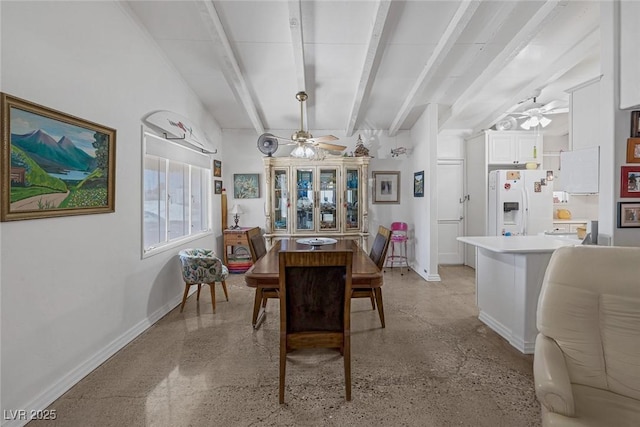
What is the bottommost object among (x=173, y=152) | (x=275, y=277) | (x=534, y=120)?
(x=275, y=277)

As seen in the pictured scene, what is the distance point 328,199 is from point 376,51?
2.54m

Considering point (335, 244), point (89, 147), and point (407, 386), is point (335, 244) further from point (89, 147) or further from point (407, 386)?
point (89, 147)

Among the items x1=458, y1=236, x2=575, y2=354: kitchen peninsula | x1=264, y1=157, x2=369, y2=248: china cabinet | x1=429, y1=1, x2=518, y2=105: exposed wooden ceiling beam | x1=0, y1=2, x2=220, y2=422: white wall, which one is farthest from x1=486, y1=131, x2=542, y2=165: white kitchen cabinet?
x1=0, y1=2, x2=220, y2=422: white wall

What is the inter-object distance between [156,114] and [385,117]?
3.42 meters

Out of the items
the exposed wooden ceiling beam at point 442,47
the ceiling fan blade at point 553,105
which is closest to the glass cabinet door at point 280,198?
the exposed wooden ceiling beam at point 442,47

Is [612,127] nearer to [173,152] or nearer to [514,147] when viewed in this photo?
[514,147]

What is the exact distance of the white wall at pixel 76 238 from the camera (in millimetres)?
1633

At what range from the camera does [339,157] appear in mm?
4965

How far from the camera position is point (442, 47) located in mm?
2898

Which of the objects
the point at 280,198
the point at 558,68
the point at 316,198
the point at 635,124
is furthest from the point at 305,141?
the point at 558,68

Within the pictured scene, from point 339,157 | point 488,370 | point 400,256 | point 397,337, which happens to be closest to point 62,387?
point 397,337

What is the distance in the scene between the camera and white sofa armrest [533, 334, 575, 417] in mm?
1186

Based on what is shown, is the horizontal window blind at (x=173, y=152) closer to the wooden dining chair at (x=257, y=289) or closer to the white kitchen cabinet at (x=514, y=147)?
the wooden dining chair at (x=257, y=289)

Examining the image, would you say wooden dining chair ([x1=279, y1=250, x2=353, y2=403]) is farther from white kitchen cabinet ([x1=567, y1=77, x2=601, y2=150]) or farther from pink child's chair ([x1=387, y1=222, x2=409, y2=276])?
pink child's chair ([x1=387, y1=222, x2=409, y2=276])
